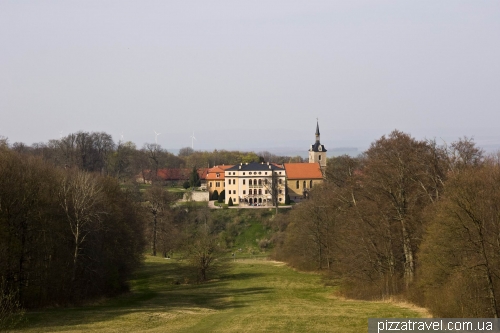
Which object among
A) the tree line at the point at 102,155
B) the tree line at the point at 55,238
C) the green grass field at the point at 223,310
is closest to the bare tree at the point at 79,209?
the tree line at the point at 55,238

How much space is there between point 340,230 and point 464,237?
1891 cm

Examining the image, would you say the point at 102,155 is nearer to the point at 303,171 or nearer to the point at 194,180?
the point at 194,180

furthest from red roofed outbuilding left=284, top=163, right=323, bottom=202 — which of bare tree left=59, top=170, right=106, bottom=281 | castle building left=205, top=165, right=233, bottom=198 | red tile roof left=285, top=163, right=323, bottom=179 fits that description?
bare tree left=59, top=170, right=106, bottom=281

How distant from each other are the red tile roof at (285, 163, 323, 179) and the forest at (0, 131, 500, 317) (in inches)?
2525

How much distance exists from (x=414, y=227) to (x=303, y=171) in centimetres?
8207

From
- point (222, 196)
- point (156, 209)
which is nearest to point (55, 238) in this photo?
point (156, 209)

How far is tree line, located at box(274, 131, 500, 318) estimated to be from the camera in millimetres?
25016

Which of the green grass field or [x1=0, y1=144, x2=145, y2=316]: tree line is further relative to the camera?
[x1=0, y1=144, x2=145, y2=316]: tree line

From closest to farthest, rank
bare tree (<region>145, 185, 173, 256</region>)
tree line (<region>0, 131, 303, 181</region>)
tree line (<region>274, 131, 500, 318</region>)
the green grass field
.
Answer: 1. tree line (<region>274, 131, 500, 318</region>)
2. the green grass field
3. bare tree (<region>145, 185, 173, 256</region>)
4. tree line (<region>0, 131, 303, 181</region>)

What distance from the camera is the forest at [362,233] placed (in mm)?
25438

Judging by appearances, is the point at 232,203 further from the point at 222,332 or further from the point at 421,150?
the point at 222,332

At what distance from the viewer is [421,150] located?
123 feet

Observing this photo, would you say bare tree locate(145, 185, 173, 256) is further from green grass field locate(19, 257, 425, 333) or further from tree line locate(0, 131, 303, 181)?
green grass field locate(19, 257, 425, 333)

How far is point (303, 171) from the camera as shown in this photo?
118 metres
